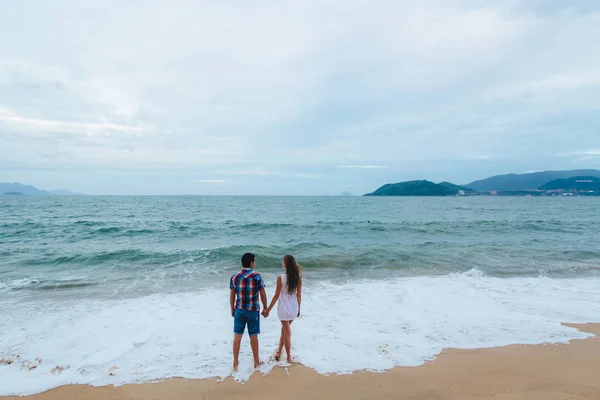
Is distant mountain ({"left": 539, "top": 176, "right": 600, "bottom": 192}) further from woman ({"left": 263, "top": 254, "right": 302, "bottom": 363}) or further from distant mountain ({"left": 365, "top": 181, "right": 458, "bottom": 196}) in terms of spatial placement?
woman ({"left": 263, "top": 254, "right": 302, "bottom": 363})

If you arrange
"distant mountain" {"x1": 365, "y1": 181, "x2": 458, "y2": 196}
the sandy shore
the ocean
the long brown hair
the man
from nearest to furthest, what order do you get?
the sandy shore → the man → the long brown hair → the ocean → "distant mountain" {"x1": 365, "y1": 181, "x2": 458, "y2": 196}

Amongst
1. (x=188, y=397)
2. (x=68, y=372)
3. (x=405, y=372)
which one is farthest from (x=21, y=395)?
(x=405, y=372)

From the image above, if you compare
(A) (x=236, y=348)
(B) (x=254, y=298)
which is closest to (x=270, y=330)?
(A) (x=236, y=348)

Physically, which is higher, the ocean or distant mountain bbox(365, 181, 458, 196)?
distant mountain bbox(365, 181, 458, 196)

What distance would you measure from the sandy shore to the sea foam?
0.25m

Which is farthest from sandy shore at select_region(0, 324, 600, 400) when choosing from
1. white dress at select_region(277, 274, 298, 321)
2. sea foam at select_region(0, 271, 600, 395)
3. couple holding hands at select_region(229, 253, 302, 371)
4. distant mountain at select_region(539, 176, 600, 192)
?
distant mountain at select_region(539, 176, 600, 192)

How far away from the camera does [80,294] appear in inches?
399

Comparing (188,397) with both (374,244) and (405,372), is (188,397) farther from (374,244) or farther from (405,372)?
(374,244)

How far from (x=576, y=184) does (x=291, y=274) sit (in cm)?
20343

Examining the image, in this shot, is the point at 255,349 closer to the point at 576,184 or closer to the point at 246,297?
the point at 246,297

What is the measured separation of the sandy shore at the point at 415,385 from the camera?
4.58 meters

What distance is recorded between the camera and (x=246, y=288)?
5.06 m

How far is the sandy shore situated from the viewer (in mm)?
4582

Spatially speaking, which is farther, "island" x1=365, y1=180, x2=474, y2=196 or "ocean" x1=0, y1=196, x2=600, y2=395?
"island" x1=365, y1=180, x2=474, y2=196
